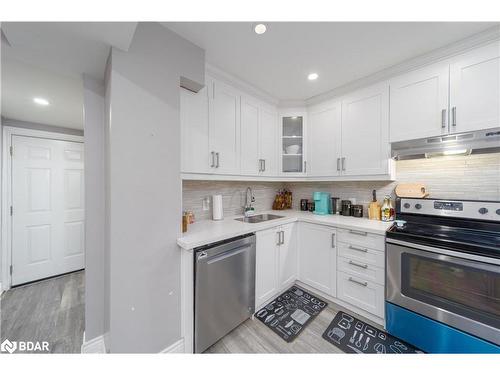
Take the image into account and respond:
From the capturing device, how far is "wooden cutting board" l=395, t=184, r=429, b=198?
1804 millimetres

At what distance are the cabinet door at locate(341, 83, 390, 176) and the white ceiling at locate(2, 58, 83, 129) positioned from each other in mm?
2616

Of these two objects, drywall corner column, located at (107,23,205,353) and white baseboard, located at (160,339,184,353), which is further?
white baseboard, located at (160,339,184,353)

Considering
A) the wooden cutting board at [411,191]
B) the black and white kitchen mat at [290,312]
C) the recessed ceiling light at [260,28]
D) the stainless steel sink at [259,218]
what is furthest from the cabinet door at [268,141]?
the black and white kitchen mat at [290,312]

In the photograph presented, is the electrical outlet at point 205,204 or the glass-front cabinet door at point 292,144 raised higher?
the glass-front cabinet door at point 292,144

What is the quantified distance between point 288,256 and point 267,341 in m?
0.83

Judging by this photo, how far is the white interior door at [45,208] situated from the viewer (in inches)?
97.7

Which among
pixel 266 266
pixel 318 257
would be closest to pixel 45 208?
pixel 266 266

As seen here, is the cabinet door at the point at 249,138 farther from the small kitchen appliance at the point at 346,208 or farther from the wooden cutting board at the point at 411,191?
the wooden cutting board at the point at 411,191

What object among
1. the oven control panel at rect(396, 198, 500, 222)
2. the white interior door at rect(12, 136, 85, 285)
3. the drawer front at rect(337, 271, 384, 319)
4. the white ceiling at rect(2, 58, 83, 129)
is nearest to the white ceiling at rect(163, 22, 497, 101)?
the white ceiling at rect(2, 58, 83, 129)

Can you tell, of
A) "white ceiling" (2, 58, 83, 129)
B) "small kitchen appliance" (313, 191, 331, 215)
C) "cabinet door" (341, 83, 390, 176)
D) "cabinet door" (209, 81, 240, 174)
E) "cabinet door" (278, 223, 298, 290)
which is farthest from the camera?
"small kitchen appliance" (313, 191, 331, 215)

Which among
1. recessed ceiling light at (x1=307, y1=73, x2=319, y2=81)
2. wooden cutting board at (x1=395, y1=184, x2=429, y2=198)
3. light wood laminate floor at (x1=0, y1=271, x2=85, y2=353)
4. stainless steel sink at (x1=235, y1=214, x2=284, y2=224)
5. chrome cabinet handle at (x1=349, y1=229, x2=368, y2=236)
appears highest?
recessed ceiling light at (x1=307, y1=73, x2=319, y2=81)

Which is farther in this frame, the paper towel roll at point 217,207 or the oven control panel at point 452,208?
the paper towel roll at point 217,207

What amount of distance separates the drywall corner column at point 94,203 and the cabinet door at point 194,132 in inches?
24.5

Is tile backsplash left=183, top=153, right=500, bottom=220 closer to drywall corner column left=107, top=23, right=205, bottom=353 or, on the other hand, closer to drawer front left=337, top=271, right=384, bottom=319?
drywall corner column left=107, top=23, right=205, bottom=353
